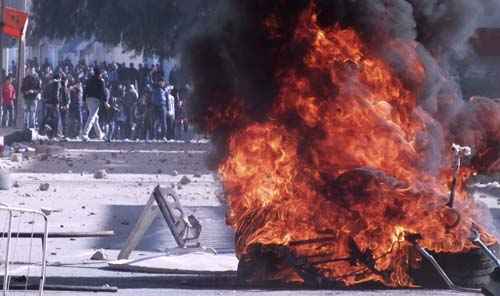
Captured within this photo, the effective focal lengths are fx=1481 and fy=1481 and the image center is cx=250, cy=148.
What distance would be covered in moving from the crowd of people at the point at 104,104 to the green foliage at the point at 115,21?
5.94 ft

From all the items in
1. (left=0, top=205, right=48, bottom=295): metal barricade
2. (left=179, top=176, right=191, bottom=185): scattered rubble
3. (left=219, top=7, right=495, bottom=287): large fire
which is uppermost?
(left=219, top=7, right=495, bottom=287): large fire

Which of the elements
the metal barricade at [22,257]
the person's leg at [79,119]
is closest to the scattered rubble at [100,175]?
the metal barricade at [22,257]

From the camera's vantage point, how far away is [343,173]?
451 inches

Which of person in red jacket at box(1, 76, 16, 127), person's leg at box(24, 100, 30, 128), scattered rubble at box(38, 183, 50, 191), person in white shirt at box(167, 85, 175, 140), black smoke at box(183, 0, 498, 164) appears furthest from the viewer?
person in red jacket at box(1, 76, 16, 127)

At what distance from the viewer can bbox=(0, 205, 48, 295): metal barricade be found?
9055 mm

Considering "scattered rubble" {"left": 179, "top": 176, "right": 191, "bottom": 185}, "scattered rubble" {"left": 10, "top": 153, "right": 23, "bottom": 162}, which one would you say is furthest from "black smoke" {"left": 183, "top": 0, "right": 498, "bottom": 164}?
"scattered rubble" {"left": 10, "top": 153, "right": 23, "bottom": 162}

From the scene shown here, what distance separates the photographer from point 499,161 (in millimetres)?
12836

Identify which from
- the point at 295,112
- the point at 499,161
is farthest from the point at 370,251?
the point at 499,161

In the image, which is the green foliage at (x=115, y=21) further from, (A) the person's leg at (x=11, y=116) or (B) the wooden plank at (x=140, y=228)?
(B) the wooden plank at (x=140, y=228)

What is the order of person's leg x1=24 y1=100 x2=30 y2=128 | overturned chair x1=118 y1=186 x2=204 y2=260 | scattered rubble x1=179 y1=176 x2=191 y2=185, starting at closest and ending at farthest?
overturned chair x1=118 y1=186 x2=204 y2=260
scattered rubble x1=179 y1=176 x2=191 y2=185
person's leg x1=24 y1=100 x2=30 y2=128

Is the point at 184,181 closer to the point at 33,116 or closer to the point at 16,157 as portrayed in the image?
the point at 16,157

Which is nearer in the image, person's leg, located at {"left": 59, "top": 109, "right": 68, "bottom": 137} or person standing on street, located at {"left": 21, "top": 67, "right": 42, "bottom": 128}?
person standing on street, located at {"left": 21, "top": 67, "right": 42, "bottom": 128}

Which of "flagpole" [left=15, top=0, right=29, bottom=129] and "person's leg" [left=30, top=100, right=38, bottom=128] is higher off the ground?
"flagpole" [left=15, top=0, right=29, bottom=129]

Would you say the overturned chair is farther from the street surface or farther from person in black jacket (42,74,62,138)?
person in black jacket (42,74,62,138)
